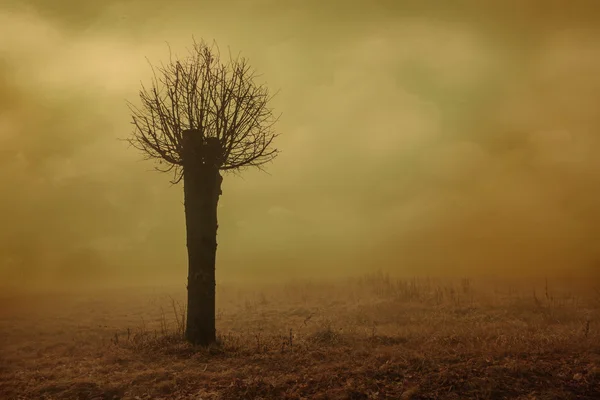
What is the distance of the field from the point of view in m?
9.52

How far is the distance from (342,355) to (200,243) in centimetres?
534

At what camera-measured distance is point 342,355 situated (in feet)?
38.1

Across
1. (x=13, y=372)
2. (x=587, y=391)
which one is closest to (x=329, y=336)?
(x=587, y=391)

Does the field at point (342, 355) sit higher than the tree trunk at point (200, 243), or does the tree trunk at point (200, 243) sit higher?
the tree trunk at point (200, 243)

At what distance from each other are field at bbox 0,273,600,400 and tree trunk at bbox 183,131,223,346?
72 centimetres

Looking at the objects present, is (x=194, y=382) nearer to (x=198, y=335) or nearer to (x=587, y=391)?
(x=198, y=335)

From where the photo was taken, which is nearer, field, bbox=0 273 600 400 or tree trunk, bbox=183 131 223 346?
field, bbox=0 273 600 400

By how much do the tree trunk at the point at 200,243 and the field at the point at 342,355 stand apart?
719mm

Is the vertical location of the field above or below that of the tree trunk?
below

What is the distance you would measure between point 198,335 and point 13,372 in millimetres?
4808

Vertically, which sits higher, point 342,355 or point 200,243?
point 200,243

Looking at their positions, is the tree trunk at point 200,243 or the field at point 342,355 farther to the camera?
the tree trunk at point 200,243

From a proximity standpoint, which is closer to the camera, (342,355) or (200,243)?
(342,355)

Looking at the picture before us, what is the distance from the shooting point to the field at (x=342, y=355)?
9.52 meters
